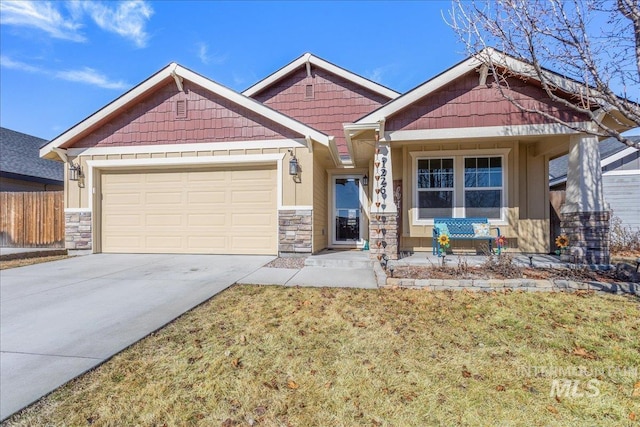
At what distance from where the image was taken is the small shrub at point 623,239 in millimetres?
9344

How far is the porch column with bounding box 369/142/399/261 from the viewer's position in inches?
267

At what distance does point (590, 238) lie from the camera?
20.4 ft

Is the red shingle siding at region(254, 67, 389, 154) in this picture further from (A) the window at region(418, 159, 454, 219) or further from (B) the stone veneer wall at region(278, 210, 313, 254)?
(B) the stone veneer wall at region(278, 210, 313, 254)

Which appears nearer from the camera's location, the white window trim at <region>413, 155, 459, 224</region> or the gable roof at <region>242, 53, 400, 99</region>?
the white window trim at <region>413, 155, 459, 224</region>

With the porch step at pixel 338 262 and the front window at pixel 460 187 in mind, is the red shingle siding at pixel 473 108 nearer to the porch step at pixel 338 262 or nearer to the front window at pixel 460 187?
the front window at pixel 460 187

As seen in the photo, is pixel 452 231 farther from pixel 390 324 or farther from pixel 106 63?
pixel 106 63

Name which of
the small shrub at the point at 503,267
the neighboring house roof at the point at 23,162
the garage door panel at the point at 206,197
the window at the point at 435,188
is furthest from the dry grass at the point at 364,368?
the neighboring house roof at the point at 23,162

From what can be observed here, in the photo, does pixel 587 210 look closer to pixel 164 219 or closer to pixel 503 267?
pixel 503 267

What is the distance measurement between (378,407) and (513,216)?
720 cm

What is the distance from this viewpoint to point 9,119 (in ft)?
53.2

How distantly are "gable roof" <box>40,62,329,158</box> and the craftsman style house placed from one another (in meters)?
0.03

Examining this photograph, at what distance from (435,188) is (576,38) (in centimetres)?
396

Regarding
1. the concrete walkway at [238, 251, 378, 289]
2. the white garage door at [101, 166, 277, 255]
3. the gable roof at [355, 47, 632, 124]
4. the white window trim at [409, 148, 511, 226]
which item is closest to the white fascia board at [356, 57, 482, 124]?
the gable roof at [355, 47, 632, 124]

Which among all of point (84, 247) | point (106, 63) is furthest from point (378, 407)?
point (106, 63)
